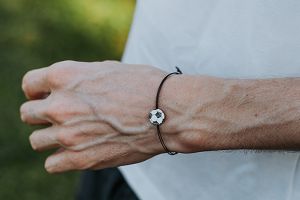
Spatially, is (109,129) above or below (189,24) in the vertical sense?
below

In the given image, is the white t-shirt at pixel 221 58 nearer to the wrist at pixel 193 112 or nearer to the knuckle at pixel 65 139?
the wrist at pixel 193 112

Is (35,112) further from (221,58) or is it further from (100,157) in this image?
(221,58)

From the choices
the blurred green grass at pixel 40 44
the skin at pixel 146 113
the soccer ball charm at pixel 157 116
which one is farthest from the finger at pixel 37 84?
the blurred green grass at pixel 40 44

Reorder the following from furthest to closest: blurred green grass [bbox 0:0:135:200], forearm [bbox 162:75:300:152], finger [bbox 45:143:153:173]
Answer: blurred green grass [bbox 0:0:135:200] → finger [bbox 45:143:153:173] → forearm [bbox 162:75:300:152]

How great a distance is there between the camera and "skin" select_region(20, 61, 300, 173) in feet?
3.67

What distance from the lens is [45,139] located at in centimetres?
127

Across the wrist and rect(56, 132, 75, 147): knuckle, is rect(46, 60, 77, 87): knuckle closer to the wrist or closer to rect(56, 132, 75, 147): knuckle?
rect(56, 132, 75, 147): knuckle

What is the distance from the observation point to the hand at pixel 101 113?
1.18 metres

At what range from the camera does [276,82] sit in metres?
1.12

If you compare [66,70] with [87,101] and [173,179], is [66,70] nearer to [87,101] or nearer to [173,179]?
[87,101]

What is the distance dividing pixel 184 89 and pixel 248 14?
19 centimetres

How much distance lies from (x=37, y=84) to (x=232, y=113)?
406 mm

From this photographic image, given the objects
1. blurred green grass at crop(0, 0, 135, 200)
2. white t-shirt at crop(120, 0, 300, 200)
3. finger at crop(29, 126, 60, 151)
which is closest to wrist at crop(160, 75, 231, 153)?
white t-shirt at crop(120, 0, 300, 200)

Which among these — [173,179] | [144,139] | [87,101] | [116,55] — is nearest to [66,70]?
[87,101]
